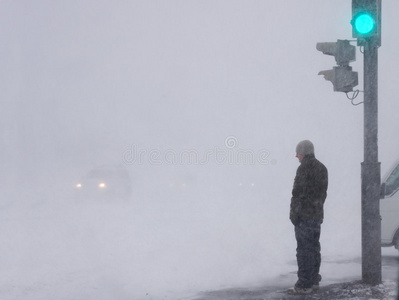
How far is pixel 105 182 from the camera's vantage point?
2734 centimetres

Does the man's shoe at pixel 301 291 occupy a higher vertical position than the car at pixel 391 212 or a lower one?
lower

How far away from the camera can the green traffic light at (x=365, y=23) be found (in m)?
8.09

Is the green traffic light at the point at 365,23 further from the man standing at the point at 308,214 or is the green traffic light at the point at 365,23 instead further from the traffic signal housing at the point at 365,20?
the man standing at the point at 308,214

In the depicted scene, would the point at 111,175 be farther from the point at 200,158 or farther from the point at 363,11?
the point at 200,158

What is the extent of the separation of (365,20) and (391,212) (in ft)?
13.9

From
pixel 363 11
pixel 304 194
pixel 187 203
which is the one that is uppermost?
pixel 363 11

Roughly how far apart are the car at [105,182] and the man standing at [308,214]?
19.9 metres

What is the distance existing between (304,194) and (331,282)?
1592mm

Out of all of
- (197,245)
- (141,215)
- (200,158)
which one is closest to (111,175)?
(141,215)

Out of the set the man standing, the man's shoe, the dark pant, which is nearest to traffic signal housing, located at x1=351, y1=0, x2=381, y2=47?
the man standing

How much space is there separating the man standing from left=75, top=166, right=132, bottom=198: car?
19855 mm

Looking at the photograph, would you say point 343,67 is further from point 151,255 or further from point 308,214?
point 151,255

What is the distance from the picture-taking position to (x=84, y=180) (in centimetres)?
2777

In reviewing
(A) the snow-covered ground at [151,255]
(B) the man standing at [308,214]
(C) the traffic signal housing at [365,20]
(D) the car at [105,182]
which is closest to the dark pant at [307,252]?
(B) the man standing at [308,214]
